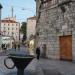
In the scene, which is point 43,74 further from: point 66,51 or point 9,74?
point 66,51

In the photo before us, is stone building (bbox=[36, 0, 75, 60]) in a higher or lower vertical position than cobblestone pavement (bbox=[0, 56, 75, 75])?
higher

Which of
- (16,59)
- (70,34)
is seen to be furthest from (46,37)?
(16,59)

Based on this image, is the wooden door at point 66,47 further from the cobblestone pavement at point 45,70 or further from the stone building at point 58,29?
the cobblestone pavement at point 45,70

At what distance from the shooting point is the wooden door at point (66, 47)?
36500 mm

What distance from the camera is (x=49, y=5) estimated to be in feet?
138

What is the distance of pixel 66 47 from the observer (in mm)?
37281

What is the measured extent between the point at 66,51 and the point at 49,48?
14.6ft

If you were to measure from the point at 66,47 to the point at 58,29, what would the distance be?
2.77 m

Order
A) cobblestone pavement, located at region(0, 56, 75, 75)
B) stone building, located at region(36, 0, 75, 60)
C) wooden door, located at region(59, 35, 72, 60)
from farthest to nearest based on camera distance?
wooden door, located at region(59, 35, 72, 60), stone building, located at region(36, 0, 75, 60), cobblestone pavement, located at region(0, 56, 75, 75)

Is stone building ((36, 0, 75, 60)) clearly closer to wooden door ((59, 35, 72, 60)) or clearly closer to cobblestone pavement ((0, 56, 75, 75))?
wooden door ((59, 35, 72, 60))

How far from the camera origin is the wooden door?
120 feet

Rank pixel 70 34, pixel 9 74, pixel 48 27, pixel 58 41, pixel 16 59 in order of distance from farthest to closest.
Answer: pixel 48 27, pixel 58 41, pixel 70 34, pixel 9 74, pixel 16 59

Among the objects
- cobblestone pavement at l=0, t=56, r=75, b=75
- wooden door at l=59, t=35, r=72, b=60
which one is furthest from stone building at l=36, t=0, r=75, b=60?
cobblestone pavement at l=0, t=56, r=75, b=75

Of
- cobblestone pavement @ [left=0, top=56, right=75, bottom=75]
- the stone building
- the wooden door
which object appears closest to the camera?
cobblestone pavement @ [left=0, top=56, right=75, bottom=75]
